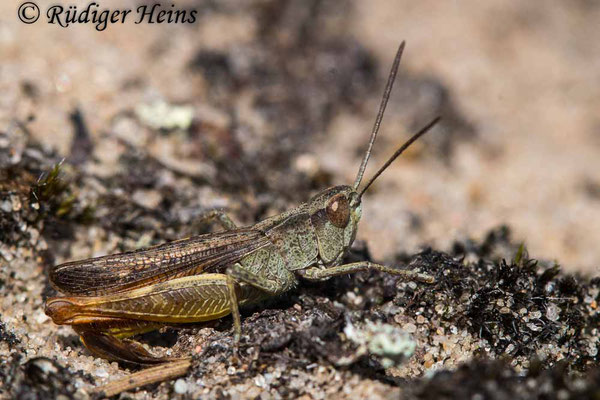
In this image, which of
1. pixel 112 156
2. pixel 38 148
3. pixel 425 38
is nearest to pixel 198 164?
pixel 112 156

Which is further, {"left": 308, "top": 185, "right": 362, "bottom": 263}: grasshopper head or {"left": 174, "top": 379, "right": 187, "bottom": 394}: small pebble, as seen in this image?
{"left": 308, "top": 185, "right": 362, "bottom": 263}: grasshopper head

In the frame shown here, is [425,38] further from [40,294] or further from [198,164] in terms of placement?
[40,294]

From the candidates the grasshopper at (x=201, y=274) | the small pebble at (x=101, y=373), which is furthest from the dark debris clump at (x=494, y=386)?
the small pebble at (x=101, y=373)

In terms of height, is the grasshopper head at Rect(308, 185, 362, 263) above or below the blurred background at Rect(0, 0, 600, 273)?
below

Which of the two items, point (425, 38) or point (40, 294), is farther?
point (425, 38)

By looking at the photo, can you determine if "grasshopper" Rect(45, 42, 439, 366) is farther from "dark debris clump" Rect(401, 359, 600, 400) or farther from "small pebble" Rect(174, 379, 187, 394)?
"dark debris clump" Rect(401, 359, 600, 400)

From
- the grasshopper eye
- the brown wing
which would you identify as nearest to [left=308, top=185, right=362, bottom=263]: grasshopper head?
the grasshopper eye
